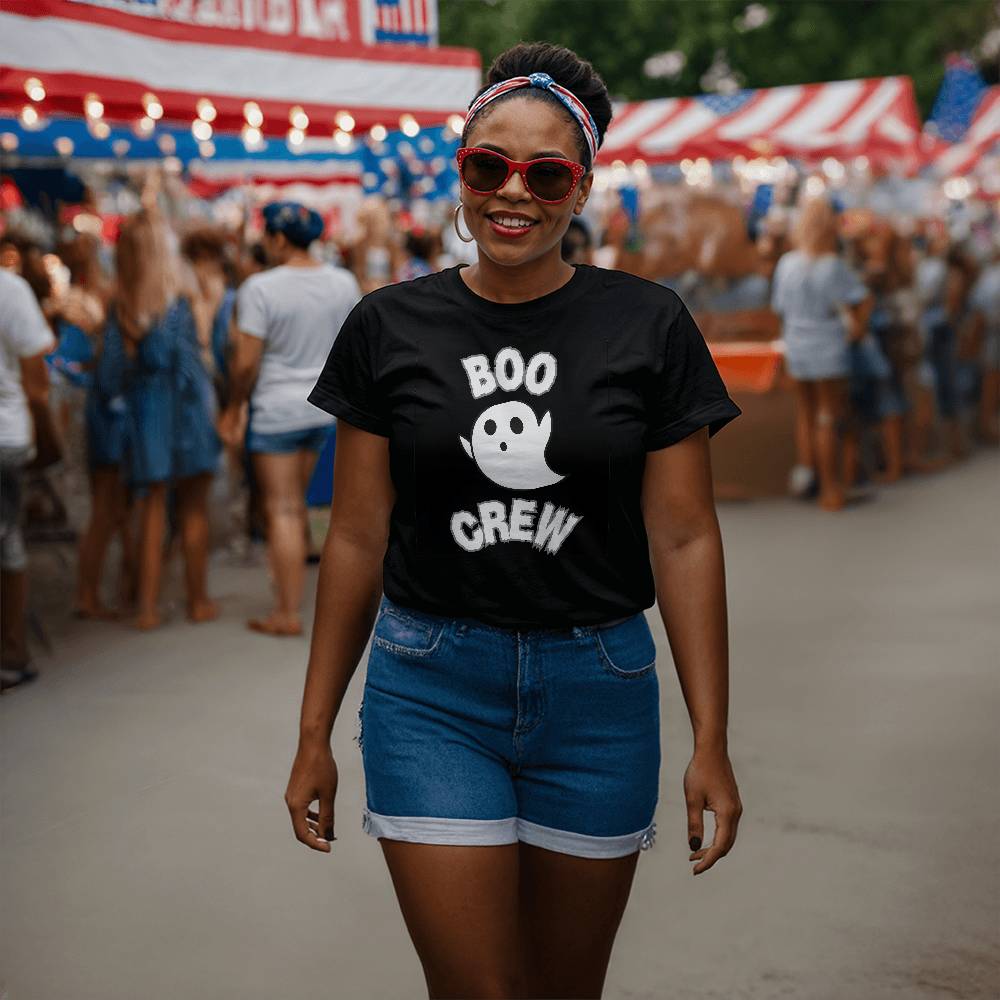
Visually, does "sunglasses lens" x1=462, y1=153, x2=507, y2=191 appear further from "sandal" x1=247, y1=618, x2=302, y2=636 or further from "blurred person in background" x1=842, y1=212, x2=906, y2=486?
"blurred person in background" x1=842, y1=212, x2=906, y2=486

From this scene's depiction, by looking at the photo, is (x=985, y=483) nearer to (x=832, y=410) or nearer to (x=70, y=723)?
(x=832, y=410)

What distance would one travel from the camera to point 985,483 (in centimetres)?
1184

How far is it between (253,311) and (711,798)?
484 centimetres

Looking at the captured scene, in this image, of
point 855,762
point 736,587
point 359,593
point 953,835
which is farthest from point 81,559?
point 359,593

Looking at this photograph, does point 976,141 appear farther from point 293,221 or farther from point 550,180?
point 550,180

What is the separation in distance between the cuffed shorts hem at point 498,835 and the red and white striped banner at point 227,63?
5.75 m

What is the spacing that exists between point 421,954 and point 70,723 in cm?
387

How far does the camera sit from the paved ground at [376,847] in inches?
147

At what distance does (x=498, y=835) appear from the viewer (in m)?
2.32

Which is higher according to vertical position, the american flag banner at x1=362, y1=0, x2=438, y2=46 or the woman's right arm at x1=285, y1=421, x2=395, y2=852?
the american flag banner at x1=362, y1=0, x2=438, y2=46

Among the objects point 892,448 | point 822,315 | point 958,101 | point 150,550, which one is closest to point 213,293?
point 150,550

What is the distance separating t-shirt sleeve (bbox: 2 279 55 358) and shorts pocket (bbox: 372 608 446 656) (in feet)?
13.0

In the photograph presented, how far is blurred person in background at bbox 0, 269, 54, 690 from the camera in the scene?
5926 mm

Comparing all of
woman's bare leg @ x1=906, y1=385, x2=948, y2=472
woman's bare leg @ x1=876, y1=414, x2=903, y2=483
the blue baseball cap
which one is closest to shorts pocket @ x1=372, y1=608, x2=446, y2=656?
the blue baseball cap
